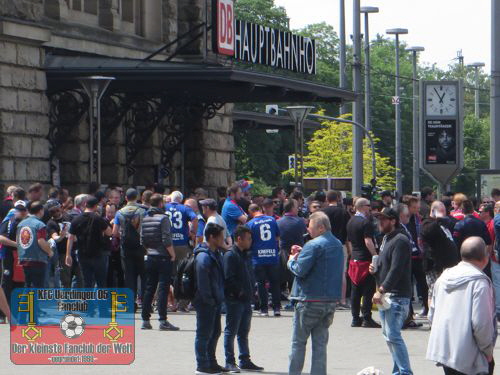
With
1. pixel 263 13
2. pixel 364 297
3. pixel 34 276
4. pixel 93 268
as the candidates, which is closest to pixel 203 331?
pixel 34 276

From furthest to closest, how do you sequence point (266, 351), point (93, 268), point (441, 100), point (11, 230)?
1. point (441, 100)
2. point (93, 268)
3. point (11, 230)
4. point (266, 351)

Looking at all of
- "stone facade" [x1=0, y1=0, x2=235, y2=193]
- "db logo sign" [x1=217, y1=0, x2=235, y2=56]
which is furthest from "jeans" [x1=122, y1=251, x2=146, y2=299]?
"db logo sign" [x1=217, y1=0, x2=235, y2=56]

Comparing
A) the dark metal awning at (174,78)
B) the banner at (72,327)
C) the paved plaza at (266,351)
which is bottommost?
the paved plaza at (266,351)

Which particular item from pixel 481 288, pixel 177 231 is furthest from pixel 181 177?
pixel 481 288

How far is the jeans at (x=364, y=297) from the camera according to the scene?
18.6 meters

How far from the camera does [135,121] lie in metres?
29.2

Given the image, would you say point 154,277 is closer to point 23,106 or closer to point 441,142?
point 23,106

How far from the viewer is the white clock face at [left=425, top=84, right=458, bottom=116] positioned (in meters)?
24.9

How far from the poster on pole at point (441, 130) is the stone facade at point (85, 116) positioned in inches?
A: 252

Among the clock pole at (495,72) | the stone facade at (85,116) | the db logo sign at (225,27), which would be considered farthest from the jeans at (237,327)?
the db logo sign at (225,27)

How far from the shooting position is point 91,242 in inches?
720

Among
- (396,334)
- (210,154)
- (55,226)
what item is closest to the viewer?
(396,334)

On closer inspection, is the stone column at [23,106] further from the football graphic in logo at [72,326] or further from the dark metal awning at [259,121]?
the dark metal awning at [259,121]

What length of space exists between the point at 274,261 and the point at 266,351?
4.39 meters
